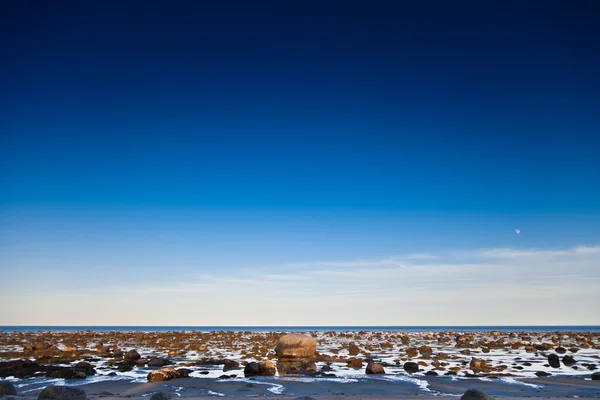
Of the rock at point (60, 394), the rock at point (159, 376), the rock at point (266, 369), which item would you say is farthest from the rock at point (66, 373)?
the rock at point (266, 369)

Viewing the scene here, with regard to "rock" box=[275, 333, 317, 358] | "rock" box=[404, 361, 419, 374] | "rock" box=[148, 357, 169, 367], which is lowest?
"rock" box=[404, 361, 419, 374]

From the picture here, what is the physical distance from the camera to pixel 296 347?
32031mm

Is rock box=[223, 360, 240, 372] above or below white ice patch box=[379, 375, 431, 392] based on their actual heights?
above

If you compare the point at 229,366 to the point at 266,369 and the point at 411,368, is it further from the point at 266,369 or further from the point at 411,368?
the point at 411,368

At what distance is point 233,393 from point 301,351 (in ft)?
47.5

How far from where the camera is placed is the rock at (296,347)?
3197cm

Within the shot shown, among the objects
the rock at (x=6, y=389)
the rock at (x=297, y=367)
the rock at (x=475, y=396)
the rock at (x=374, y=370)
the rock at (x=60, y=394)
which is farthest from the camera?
the rock at (x=297, y=367)

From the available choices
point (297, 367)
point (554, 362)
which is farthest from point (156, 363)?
point (554, 362)

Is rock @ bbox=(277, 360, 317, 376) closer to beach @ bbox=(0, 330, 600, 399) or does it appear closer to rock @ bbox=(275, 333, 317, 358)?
beach @ bbox=(0, 330, 600, 399)

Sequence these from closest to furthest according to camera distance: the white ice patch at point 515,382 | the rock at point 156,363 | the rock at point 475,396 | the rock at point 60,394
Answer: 1. the rock at point 475,396
2. the rock at point 60,394
3. the white ice patch at point 515,382
4. the rock at point 156,363

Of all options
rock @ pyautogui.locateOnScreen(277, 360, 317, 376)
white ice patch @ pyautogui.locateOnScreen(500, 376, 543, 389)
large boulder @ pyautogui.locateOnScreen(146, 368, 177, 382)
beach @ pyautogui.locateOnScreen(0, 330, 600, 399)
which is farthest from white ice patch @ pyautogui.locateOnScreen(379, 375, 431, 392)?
large boulder @ pyautogui.locateOnScreen(146, 368, 177, 382)

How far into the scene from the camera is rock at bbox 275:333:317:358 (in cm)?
3197

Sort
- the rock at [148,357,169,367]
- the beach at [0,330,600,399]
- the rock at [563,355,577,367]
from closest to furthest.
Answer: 1. the beach at [0,330,600,399]
2. the rock at [148,357,169,367]
3. the rock at [563,355,577,367]

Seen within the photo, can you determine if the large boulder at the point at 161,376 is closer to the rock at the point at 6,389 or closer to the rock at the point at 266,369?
the rock at the point at 266,369
